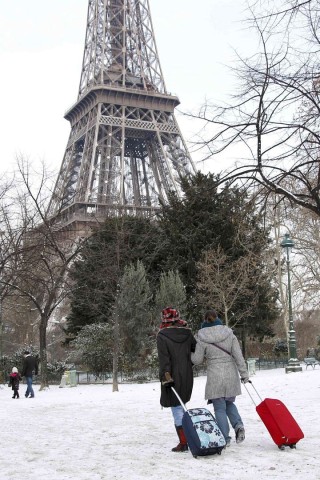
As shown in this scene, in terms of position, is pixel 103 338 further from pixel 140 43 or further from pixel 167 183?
pixel 140 43

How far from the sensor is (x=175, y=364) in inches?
286

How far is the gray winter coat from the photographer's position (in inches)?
285

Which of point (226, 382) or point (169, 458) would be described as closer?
point (169, 458)

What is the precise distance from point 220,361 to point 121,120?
52.0 m

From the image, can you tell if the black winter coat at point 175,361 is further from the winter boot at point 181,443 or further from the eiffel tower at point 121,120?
the eiffel tower at point 121,120

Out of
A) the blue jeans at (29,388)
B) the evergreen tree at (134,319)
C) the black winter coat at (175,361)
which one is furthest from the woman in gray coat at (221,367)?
the evergreen tree at (134,319)

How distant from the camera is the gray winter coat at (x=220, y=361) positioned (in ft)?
23.7

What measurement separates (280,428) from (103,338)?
21949 millimetres

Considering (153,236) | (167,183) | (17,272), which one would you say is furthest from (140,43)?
(17,272)

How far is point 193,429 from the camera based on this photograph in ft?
21.6

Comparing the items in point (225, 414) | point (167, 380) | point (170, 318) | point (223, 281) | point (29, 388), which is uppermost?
point (223, 281)

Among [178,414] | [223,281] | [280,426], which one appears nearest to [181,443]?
[178,414]

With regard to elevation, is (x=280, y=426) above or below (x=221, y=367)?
below

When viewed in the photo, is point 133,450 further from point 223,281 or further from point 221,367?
point 223,281
